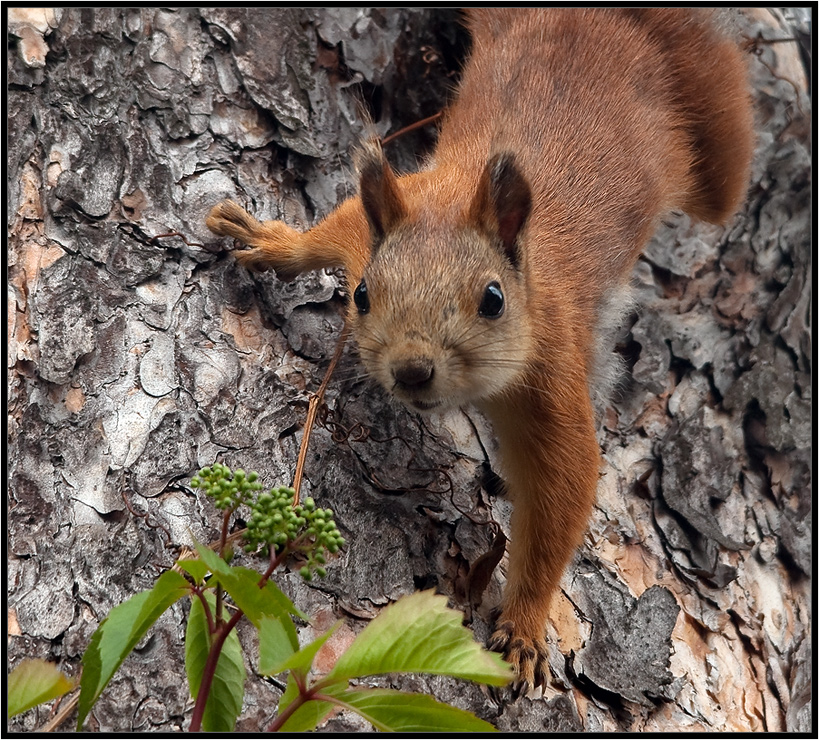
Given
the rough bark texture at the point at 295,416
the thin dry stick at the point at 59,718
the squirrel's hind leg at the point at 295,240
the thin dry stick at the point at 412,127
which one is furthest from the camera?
the thin dry stick at the point at 412,127

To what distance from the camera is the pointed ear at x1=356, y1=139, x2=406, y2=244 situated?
7.27 ft

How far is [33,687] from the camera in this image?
Answer: 124 cm

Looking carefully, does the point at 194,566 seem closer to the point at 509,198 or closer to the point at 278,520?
the point at 278,520

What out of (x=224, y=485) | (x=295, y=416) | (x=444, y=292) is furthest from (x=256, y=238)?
(x=224, y=485)

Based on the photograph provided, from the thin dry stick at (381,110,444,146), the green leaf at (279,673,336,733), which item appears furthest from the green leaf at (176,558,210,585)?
the thin dry stick at (381,110,444,146)

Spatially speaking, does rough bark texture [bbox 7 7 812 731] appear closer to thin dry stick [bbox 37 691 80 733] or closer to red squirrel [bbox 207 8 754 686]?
thin dry stick [bbox 37 691 80 733]

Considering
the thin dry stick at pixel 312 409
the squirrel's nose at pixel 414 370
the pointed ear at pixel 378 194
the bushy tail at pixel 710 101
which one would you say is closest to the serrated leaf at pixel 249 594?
the thin dry stick at pixel 312 409

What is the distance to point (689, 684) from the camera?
85.8 inches

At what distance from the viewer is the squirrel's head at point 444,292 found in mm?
1963

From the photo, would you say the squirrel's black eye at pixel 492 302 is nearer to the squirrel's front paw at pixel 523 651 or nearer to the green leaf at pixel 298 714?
the squirrel's front paw at pixel 523 651

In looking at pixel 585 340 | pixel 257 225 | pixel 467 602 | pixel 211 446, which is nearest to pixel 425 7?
pixel 257 225

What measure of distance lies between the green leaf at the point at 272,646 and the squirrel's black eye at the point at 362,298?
1.04 metres

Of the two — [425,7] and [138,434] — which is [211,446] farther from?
[425,7]

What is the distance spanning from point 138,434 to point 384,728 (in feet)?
3.43
